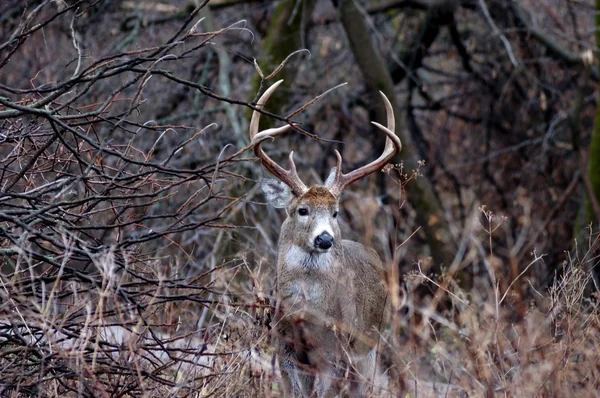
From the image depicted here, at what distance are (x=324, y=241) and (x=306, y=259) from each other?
251 millimetres

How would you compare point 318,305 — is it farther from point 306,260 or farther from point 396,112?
point 396,112

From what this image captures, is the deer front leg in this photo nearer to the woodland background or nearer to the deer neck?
the deer neck

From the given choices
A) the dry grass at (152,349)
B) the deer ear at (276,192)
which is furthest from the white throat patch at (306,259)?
the dry grass at (152,349)

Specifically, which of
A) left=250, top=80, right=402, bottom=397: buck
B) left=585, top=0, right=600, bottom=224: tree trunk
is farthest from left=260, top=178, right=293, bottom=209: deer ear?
left=585, top=0, right=600, bottom=224: tree trunk

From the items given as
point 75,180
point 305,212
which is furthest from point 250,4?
point 75,180

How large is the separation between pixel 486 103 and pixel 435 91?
5.52ft

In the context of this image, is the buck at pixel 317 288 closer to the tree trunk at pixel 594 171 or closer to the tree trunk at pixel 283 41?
the tree trunk at pixel 594 171

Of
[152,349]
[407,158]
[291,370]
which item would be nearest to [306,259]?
[291,370]

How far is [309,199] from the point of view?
22.7 ft

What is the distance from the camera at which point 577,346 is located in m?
4.85

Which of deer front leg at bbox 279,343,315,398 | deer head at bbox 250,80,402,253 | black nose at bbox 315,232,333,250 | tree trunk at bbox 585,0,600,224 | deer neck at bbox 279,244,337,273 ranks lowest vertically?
tree trunk at bbox 585,0,600,224

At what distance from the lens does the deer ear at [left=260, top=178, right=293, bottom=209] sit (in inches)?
282

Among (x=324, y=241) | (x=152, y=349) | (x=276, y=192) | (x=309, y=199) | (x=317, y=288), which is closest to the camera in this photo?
(x=152, y=349)

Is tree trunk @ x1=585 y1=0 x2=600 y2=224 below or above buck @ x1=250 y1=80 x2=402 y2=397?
below
